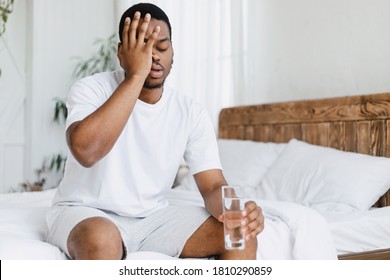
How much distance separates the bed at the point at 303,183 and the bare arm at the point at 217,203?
168mm

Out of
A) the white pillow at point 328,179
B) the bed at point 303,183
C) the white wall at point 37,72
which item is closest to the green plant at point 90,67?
the white wall at point 37,72

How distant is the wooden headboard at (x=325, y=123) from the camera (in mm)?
2008

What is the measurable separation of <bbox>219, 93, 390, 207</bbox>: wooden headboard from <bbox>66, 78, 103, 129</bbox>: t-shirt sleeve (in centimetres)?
123

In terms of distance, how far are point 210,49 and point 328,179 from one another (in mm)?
1063

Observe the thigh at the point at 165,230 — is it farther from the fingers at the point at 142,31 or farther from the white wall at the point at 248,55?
the white wall at the point at 248,55

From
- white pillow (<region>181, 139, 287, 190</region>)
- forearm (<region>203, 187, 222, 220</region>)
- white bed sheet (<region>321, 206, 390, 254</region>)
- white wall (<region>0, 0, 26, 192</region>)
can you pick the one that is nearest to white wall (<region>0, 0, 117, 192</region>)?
white wall (<region>0, 0, 26, 192</region>)

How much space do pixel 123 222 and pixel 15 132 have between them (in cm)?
260

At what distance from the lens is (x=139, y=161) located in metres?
1.24

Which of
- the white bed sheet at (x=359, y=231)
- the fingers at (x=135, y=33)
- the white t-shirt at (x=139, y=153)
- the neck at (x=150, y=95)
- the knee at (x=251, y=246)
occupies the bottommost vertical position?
the white bed sheet at (x=359, y=231)

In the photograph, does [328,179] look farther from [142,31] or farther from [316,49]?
[142,31]

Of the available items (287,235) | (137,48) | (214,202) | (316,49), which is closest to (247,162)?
(316,49)

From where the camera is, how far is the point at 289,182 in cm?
209

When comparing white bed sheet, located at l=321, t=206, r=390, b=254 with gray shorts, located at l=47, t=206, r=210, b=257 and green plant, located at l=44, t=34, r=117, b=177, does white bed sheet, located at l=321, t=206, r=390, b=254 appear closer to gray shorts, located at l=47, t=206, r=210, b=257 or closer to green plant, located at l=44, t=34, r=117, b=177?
gray shorts, located at l=47, t=206, r=210, b=257

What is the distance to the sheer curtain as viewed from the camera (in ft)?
8.46
